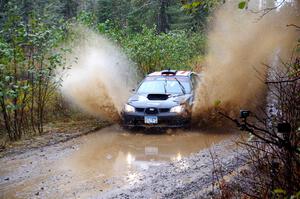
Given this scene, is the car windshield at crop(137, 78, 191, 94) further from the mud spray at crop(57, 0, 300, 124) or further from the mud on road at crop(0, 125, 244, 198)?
the mud on road at crop(0, 125, 244, 198)

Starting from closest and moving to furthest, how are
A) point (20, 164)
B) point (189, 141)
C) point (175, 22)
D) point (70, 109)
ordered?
point (20, 164), point (189, 141), point (70, 109), point (175, 22)

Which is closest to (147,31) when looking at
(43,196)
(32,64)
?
(32,64)

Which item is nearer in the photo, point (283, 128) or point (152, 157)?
point (283, 128)

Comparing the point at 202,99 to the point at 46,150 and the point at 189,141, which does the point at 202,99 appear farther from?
the point at 46,150

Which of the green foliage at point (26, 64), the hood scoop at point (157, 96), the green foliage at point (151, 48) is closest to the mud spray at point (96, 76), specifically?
the green foliage at point (151, 48)

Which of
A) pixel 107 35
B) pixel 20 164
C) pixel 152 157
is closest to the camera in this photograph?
pixel 20 164

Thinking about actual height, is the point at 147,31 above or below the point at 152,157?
above

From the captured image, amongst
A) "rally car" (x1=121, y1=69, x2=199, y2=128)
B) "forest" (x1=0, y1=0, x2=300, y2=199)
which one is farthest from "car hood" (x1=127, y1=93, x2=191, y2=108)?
"forest" (x1=0, y1=0, x2=300, y2=199)

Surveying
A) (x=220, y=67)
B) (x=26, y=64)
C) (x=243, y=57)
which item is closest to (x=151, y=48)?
(x=220, y=67)

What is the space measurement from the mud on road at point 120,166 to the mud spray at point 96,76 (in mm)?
2674

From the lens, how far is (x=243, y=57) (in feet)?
55.2

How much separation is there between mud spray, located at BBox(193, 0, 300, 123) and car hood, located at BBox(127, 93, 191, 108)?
2.52 feet

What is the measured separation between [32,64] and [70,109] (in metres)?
3.70

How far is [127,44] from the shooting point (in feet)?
64.0
